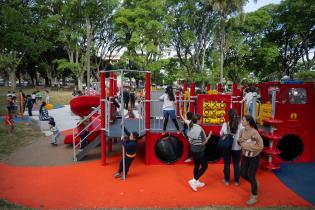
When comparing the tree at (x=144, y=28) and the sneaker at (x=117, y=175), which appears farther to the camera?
the tree at (x=144, y=28)

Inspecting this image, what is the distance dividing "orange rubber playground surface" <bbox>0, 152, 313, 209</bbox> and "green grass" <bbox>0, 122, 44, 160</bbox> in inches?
111

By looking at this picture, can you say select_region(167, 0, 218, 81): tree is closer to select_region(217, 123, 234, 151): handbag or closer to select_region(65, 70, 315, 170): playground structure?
select_region(65, 70, 315, 170): playground structure

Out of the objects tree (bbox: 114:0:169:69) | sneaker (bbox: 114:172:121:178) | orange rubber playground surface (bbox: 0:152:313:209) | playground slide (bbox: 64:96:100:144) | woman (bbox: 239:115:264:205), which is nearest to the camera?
woman (bbox: 239:115:264:205)

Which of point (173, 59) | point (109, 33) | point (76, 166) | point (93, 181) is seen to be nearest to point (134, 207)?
point (93, 181)

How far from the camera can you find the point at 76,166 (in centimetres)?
918

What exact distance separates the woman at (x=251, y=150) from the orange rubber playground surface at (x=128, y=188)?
550 mm

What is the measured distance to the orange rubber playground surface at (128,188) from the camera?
6.42 m

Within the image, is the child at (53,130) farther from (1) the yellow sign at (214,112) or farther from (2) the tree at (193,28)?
(2) the tree at (193,28)

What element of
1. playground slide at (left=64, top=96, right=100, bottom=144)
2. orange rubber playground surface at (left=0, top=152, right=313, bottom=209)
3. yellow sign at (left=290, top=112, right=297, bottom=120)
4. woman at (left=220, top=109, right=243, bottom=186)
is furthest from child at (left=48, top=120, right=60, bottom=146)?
yellow sign at (left=290, top=112, right=297, bottom=120)

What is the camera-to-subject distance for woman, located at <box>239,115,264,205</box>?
607 centimetres

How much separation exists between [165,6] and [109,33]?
31.4 feet

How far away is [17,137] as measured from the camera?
13.5 metres

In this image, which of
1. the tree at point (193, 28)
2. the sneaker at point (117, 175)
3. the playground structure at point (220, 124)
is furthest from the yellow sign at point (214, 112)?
the tree at point (193, 28)

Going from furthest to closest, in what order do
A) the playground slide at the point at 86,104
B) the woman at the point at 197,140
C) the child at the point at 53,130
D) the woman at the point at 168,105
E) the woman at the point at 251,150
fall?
the child at the point at 53,130 < the playground slide at the point at 86,104 < the woman at the point at 168,105 < the woman at the point at 197,140 < the woman at the point at 251,150
